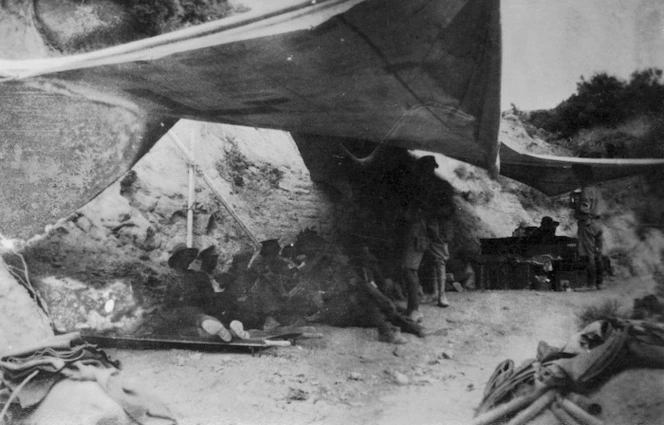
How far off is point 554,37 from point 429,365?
236 cm

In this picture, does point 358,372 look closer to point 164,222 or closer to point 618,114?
point 164,222

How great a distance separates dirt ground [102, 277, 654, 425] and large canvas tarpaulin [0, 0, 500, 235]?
1267 millimetres

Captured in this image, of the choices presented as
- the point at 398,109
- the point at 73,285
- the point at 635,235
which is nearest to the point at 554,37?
the point at 398,109

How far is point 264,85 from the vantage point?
106 inches

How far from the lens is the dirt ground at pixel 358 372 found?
259 centimetres

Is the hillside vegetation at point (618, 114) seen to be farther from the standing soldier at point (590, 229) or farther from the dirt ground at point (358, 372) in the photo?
the dirt ground at point (358, 372)

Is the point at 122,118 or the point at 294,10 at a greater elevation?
the point at 294,10

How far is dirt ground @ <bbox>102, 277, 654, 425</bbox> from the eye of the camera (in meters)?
2.59

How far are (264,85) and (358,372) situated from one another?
1967mm

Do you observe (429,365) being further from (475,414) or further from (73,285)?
(73,285)

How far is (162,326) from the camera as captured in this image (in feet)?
10.1

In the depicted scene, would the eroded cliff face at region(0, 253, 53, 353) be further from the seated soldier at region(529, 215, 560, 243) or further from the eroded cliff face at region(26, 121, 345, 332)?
the seated soldier at region(529, 215, 560, 243)

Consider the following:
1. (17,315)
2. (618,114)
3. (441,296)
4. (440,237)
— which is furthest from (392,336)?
(17,315)

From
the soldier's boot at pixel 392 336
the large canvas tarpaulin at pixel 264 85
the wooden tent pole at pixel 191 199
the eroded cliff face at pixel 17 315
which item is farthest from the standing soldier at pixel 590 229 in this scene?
the eroded cliff face at pixel 17 315
